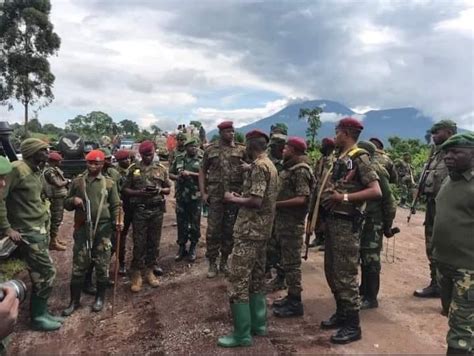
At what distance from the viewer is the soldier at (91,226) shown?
18.6 ft

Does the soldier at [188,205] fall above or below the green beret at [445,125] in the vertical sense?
below

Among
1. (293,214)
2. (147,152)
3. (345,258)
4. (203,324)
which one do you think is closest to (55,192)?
(147,152)

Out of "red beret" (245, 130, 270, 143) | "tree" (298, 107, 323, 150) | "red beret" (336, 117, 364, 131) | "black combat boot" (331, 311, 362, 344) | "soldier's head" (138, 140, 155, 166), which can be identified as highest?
"tree" (298, 107, 323, 150)

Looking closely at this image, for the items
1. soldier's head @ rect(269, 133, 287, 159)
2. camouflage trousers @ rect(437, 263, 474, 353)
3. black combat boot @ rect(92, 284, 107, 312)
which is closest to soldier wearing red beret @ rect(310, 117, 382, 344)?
camouflage trousers @ rect(437, 263, 474, 353)

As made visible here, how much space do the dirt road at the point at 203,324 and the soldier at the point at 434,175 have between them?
20 centimetres

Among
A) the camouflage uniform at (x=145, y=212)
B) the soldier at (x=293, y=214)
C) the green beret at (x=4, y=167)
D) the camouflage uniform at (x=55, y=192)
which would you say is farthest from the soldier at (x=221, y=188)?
the green beret at (x=4, y=167)

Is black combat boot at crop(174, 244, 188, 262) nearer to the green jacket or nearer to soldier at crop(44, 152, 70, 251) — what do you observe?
soldier at crop(44, 152, 70, 251)

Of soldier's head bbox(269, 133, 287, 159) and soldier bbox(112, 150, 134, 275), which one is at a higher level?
soldier's head bbox(269, 133, 287, 159)

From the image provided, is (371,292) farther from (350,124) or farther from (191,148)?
(191,148)

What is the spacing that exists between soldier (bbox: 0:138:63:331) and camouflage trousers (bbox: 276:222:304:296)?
2707 millimetres

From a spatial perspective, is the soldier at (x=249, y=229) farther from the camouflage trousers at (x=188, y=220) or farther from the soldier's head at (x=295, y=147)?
the camouflage trousers at (x=188, y=220)

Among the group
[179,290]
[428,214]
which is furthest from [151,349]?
[428,214]

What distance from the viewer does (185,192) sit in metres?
7.67

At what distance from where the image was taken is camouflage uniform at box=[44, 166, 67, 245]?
331 inches
